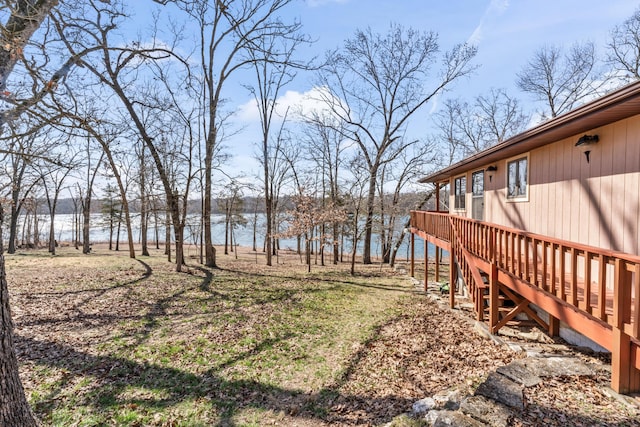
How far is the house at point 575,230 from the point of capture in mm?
3307

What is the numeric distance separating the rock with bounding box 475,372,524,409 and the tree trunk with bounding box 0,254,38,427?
5.21 m

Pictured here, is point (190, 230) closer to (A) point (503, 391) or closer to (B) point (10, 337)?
(B) point (10, 337)

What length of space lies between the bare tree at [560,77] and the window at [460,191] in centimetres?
1293

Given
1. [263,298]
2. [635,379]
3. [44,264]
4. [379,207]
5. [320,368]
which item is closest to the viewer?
[635,379]

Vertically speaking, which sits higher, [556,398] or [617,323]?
[617,323]

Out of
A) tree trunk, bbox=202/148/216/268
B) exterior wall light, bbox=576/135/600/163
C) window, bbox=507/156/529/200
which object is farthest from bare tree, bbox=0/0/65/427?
tree trunk, bbox=202/148/216/268

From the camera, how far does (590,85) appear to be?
18.8 metres

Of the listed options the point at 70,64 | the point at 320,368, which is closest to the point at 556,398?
the point at 320,368

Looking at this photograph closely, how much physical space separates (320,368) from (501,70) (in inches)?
724

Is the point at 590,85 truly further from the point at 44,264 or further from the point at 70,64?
the point at 44,264

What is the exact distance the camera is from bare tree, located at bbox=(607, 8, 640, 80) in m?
15.5

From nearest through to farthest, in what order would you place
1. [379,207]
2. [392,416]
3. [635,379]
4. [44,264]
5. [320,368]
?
[635,379] → [392,416] → [320,368] → [44,264] → [379,207]

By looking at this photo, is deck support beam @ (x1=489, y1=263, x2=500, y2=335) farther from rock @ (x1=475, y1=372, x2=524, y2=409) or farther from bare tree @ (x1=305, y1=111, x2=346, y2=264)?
bare tree @ (x1=305, y1=111, x2=346, y2=264)

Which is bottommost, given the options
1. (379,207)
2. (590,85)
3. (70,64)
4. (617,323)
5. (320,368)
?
(320,368)
